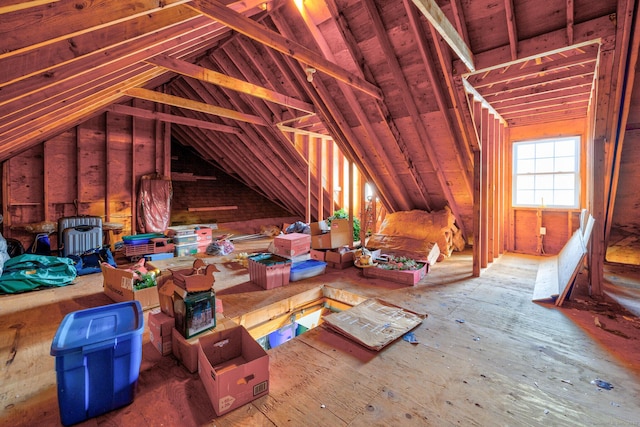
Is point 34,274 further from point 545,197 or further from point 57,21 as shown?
point 545,197

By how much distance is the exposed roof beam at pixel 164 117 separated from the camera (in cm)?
602

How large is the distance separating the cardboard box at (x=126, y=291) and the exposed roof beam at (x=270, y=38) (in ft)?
8.40

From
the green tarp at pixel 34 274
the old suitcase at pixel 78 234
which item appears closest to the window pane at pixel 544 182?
the green tarp at pixel 34 274

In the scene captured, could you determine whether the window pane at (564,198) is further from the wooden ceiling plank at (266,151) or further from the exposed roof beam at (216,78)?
the wooden ceiling plank at (266,151)

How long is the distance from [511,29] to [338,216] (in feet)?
Result: 16.9

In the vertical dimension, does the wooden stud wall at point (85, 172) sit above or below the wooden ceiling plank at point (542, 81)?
below

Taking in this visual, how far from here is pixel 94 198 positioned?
6.09 metres

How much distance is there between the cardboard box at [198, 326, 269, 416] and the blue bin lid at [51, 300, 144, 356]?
451 millimetres

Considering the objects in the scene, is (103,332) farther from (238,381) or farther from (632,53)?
(632,53)

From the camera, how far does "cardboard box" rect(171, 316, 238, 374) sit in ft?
6.51

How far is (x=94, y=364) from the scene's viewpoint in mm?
1529

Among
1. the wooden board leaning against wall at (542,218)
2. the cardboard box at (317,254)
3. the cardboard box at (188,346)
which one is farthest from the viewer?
the wooden board leaning against wall at (542,218)

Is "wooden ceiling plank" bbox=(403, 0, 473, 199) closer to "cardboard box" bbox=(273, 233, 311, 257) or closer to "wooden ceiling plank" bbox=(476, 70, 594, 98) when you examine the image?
"wooden ceiling plank" bbox=(476, 70, 594, 98)

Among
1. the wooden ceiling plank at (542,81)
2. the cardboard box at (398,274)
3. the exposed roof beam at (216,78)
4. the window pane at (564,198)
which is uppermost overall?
the exposed roof beam at (216,78)
